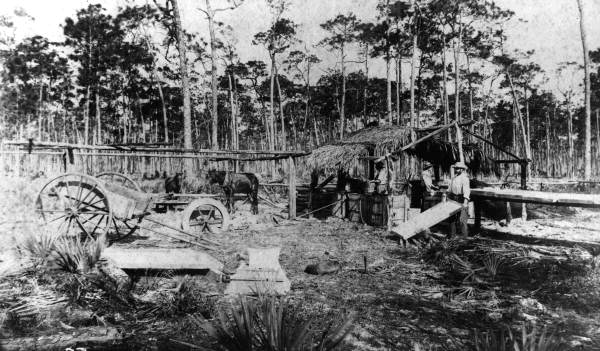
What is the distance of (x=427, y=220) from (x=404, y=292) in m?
3.53

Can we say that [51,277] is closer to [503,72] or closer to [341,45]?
[341,45]

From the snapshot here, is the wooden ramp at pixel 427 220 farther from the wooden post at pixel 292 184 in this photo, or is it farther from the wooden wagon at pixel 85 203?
the wooden wagon at pixel 85 203

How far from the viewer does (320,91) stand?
4550cm

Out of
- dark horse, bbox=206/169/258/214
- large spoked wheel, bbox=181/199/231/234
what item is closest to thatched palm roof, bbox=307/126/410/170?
dark horse, bbox=206/169/258/214

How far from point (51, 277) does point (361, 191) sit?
31.4ft

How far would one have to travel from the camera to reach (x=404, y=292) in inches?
223

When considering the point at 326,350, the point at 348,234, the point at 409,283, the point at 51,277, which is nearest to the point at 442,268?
the point at 409,283

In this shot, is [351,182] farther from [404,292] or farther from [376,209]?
[404,292]

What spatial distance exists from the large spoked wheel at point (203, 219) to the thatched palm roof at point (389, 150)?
4122mm

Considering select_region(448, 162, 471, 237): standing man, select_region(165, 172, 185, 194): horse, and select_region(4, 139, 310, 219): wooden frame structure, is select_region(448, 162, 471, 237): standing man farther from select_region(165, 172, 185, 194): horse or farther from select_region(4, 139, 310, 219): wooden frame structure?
select_region(165, 172, 185, 194): horse

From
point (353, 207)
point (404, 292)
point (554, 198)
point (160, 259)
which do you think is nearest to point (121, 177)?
point (160, 259)

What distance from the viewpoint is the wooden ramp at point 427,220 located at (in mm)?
8812

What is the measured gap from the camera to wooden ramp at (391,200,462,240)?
8.81m

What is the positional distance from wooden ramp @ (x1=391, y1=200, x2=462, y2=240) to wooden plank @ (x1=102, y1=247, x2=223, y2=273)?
461 centimetres
